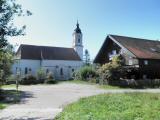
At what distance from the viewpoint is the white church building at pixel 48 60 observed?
70.3 m

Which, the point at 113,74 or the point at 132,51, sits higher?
the point at 132,51

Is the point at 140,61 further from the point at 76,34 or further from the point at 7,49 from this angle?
the point at 76,34

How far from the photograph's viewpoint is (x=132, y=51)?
45.9m

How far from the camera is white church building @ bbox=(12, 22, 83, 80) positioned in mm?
70312

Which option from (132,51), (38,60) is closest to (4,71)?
(132,51)

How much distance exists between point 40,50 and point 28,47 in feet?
8.98

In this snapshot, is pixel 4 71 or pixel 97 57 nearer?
pixel 4 71

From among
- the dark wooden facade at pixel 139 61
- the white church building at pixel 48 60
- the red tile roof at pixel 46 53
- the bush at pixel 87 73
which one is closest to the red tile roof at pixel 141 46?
the dark wooden facade at pixel 139 61

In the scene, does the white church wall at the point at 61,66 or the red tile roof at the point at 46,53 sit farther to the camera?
the white church wall at the point at 61,66

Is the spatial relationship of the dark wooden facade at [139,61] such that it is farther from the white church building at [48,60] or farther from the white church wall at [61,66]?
the white church wall at [61,66]

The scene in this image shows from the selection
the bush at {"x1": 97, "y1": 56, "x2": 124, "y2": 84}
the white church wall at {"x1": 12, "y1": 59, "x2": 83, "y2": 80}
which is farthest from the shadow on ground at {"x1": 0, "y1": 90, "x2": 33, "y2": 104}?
the white church wall at {"x1": 12, "y1": 59, "x2": 83, "y2": 80}

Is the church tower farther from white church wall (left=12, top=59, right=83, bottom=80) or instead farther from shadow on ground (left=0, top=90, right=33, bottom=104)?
shadow on ground (left=0, top=90, right=33, bottom=104)

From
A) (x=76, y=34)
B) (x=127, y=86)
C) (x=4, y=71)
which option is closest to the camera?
(x=4, y=71)

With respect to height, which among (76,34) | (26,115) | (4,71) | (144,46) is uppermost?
(76,34)
